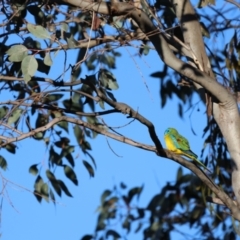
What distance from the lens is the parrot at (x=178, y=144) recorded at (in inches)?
182

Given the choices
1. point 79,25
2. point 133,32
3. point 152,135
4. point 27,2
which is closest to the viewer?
point 152,135

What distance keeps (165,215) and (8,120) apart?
5.74 feet

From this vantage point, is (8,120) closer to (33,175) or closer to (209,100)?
(33,175)

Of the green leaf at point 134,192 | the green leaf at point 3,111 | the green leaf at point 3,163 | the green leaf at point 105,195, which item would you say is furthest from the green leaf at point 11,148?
the green leaf at point 105,195

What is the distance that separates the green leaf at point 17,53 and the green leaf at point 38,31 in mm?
89

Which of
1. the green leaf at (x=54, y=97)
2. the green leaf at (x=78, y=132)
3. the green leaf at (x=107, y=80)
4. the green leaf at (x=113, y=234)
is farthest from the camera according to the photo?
the green leaf at (x=113, y=234)

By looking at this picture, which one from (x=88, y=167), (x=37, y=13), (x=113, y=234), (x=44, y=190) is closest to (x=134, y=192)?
(x=113, y=234)

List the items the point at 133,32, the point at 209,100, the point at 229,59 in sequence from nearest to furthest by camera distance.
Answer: the point at 209,100 < the point at 133,32 < the point at 229,59

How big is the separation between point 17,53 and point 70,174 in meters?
1.30

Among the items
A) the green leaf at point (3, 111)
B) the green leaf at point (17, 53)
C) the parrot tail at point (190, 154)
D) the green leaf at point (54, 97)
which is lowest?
the parrot tail at point (190, 154)

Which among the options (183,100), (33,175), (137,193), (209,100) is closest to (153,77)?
(183,100)

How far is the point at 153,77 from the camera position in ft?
19.2

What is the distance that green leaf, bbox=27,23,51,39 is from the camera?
12.8 ft

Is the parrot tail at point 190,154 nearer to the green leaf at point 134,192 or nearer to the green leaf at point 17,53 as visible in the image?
the green leaf at point 134,192
